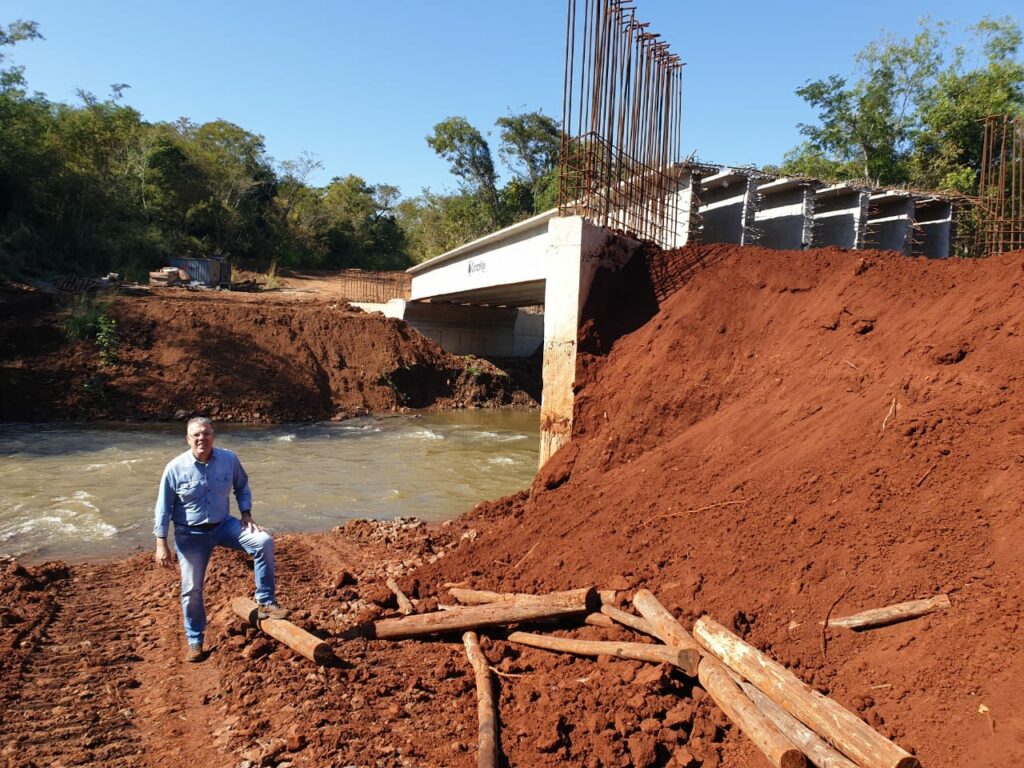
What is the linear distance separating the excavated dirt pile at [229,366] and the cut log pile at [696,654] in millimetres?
16700

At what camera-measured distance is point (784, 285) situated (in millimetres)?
10102

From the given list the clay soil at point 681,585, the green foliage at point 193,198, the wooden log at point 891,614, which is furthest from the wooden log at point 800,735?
the green foliage at point 193,198

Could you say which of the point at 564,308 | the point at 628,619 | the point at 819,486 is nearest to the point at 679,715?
the point at 628,619

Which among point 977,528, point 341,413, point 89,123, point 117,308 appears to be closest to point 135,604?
point 977,528

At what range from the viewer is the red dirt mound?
12.8ft

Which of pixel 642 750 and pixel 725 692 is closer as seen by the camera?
pixel 642 750

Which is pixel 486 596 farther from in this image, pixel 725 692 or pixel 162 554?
pixel 162 554

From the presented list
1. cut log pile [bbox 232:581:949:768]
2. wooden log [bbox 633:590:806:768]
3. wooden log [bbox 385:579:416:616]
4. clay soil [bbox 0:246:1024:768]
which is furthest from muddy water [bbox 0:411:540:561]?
wooden log [bbox 633:590:806:768]

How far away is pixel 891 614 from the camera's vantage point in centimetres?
422

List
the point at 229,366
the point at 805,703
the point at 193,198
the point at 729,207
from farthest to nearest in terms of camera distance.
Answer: the point at 193,198 < the point at 229,366 < the point at 729,207 < the point at 805,703

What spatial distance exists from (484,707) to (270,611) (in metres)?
2.21

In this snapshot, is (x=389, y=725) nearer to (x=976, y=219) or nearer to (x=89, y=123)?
(x=976, y=219)

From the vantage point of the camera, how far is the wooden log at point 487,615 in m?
5.23

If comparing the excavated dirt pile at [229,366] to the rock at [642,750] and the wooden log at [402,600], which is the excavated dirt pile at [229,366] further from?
the rock at [642,750]
